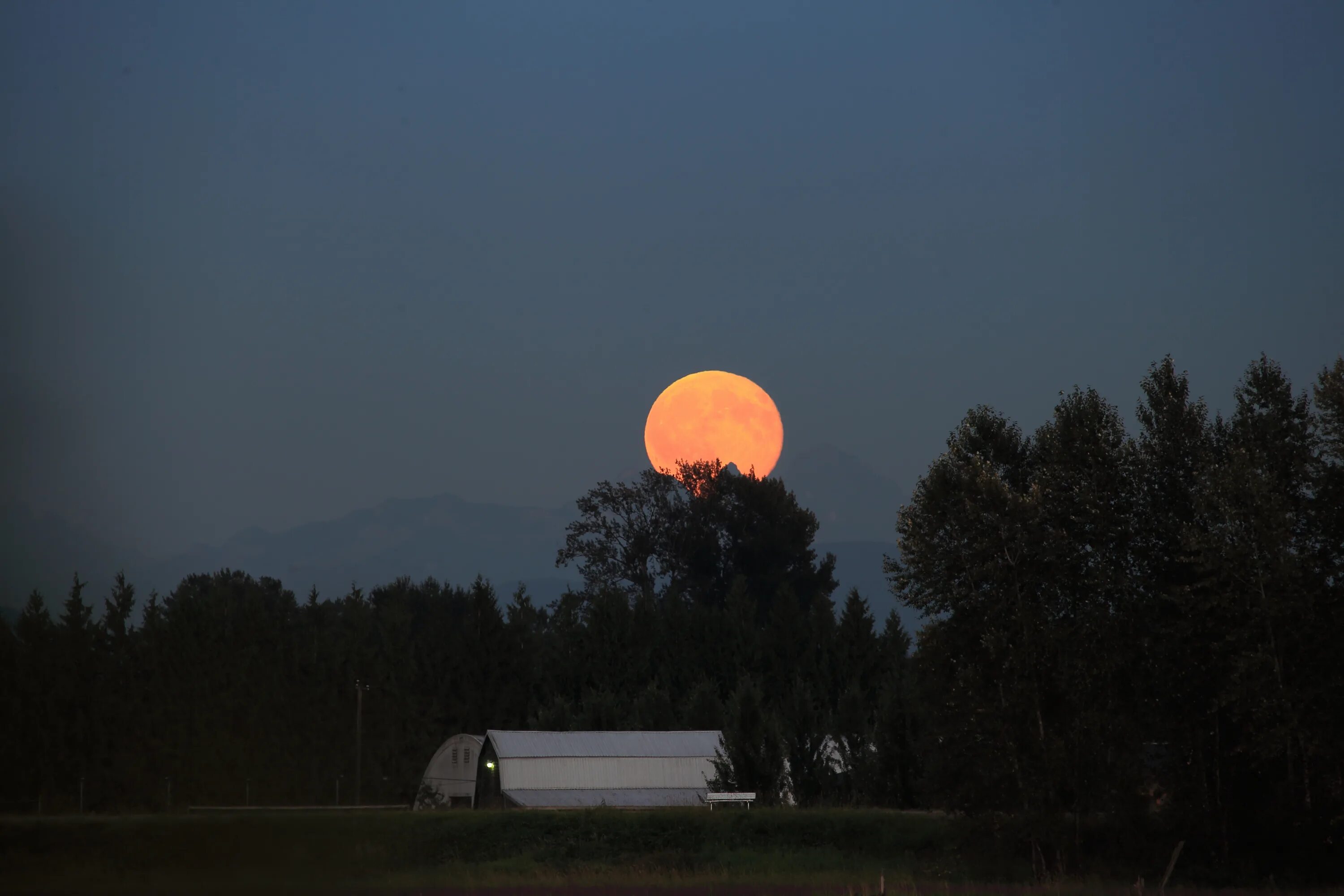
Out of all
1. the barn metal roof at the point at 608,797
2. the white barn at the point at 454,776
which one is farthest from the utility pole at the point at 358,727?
the barn metal roof at the point at 608,797

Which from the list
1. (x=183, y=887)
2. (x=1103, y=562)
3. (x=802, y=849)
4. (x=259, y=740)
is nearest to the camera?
(x=183, y=887)

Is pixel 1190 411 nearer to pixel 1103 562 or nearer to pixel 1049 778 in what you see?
pixel 1103 562

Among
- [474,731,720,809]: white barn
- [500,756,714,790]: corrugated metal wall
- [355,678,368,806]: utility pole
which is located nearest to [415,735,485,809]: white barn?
[474,731,720,809]: white barn

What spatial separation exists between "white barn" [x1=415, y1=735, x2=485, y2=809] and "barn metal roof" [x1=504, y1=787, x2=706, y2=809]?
14.9 feet

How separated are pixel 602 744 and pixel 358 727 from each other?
37.4 feet

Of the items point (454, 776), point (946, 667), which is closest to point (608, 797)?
point (454, 776)

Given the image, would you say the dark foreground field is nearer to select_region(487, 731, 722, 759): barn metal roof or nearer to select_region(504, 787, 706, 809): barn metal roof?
select_region(504, 787, 706, 809): barn metal roof

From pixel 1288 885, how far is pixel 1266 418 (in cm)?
1335

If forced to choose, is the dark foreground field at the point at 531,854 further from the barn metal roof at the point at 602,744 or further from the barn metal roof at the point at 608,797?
the barn metal roof at the point at 602,744

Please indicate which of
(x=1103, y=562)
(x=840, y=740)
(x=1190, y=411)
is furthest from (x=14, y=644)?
A: (x=1190, y=411)

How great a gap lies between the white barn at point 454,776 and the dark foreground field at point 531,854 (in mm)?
13448

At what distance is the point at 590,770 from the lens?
179 feet

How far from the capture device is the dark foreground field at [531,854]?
1623cm

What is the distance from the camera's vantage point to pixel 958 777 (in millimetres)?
37188
